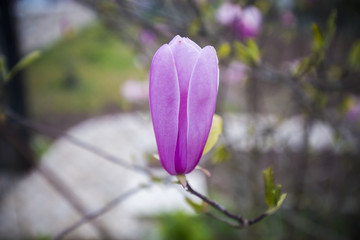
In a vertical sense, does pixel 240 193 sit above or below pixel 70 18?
above

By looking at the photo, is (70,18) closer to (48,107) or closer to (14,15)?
(48,107)

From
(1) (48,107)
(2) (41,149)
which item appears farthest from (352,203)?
(1) (48,107)

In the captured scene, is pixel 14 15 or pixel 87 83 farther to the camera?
pixel 87 83

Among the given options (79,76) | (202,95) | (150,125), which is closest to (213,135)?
(202,95)

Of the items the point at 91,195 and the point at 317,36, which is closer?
the point at 317,36

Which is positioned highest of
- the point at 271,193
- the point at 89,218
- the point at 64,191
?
the point at 271,193

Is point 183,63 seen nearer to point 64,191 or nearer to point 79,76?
point 64,191
